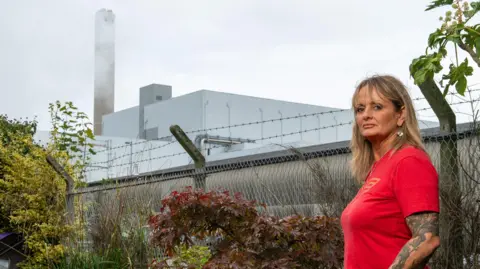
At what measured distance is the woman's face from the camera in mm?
2631

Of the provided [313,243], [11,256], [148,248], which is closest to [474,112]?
[313,243]

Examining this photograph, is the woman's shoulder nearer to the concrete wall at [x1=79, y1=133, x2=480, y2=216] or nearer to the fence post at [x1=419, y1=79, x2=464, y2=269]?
the fence post at [x1=419, y1=79, x2=464, y2=269]

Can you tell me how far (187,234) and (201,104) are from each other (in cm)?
2700

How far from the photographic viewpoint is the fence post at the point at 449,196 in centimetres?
499

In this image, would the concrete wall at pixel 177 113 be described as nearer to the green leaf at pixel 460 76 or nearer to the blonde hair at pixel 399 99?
the green leaf at pixel 460 76

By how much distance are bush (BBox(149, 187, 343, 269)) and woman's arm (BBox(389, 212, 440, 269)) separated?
2.48 meters

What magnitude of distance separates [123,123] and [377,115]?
39.4 metres

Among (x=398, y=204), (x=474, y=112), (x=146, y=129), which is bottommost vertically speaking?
(x=398, y=204)

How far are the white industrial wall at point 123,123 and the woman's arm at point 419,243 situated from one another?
37862 millimetres

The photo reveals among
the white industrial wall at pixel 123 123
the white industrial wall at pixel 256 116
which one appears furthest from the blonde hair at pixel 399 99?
the white industrial wall at pixel 123 123

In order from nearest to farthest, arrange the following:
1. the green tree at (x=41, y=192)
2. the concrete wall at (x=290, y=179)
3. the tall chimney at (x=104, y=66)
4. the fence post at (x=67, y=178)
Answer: the concrete wall at (x=290, y=179), the green tree at (x=41, y=192), the fence post at (x=67, y=178), the tall chimney at (x=104, y=66)

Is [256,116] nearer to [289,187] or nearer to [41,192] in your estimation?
[41,192]

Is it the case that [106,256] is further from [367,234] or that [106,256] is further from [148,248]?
[367,234]

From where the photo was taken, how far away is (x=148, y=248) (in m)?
7.46
